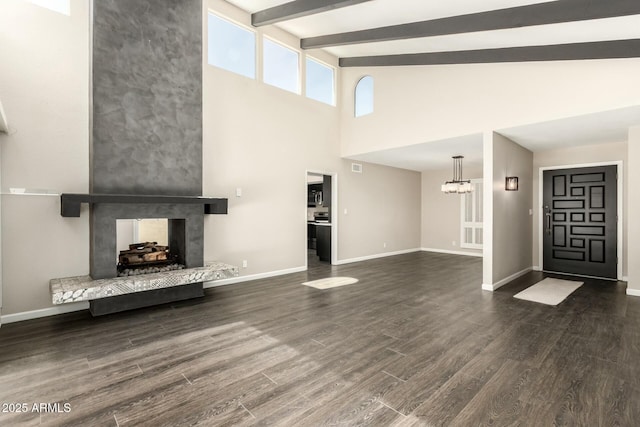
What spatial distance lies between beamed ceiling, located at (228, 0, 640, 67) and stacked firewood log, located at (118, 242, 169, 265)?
4.03 metres

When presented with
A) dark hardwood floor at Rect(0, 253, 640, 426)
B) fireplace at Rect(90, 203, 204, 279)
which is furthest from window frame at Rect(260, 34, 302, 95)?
dark hardwood floor at Rect(0, 253, 640, 426)

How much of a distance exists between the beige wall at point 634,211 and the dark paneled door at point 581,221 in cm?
126

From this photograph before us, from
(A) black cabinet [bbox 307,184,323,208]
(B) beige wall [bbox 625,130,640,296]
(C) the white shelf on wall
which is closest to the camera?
(C) the white shelf on wall

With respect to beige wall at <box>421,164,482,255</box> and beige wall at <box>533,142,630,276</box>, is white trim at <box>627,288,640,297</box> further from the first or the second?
beige wall at <box>421,164,482,255</box>

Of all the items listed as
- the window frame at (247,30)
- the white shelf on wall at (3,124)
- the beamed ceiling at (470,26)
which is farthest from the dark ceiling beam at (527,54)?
Answer: the white shelf on wall at (3,124)

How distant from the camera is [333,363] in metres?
2.57

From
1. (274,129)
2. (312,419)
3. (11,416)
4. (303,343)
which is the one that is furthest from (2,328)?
(274,129)

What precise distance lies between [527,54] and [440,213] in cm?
552

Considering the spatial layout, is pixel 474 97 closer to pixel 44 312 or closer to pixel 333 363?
pixel 333 363

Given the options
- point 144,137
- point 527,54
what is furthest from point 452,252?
point 144,137

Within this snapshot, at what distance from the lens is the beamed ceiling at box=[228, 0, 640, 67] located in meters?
3.38

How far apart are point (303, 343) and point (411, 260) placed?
17.9ft

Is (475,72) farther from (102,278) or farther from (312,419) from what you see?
(102,278)

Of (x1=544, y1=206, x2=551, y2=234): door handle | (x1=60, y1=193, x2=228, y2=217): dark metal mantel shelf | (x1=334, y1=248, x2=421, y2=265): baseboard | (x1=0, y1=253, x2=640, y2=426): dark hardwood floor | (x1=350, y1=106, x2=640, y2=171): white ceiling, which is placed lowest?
(x1=0, y1=253, x2=640, y2=426): dark hardwood floor
